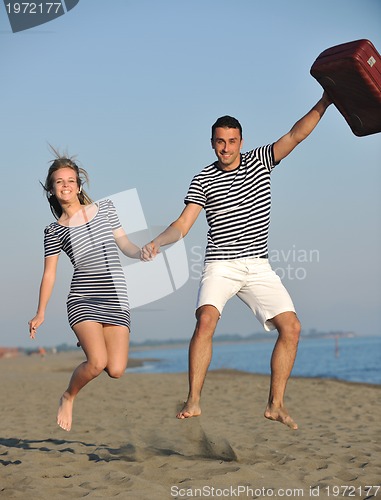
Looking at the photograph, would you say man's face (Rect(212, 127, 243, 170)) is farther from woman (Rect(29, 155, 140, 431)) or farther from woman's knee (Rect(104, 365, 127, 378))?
woman's knee (Rect(104, 365, 127, 378))

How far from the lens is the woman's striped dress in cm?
647

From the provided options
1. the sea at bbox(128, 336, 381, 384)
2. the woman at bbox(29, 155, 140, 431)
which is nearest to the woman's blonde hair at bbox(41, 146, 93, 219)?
the woman at bbox(29, 155, 140, 431)

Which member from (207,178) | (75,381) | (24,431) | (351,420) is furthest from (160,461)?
(351,420)

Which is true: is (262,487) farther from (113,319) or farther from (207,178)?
(207,178)

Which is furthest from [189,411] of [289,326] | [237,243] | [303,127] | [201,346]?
[303,127]

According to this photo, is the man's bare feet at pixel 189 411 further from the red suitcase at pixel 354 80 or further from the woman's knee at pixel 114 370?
the red suitcase at pixel 354 80

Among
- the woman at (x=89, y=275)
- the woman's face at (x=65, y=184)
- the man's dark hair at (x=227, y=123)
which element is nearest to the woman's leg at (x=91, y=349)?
the woman at (x=89, y=275)

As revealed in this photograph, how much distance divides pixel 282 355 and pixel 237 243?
1.06 metres

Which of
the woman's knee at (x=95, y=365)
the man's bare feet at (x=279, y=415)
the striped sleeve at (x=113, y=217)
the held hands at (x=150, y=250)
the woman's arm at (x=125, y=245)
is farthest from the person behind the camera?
the striped sleeve at (x=113, y=217)

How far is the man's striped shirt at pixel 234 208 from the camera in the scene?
6195 millimetres

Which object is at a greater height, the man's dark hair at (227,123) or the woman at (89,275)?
the man's dark hair at (227,123)

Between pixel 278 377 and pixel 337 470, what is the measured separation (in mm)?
1504

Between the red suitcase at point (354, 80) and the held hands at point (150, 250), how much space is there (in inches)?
76.3

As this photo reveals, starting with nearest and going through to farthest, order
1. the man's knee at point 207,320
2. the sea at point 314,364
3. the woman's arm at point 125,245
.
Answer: the man's knee at point 207,320 → the woman's arm at point 125,245 → the sea at point 314,364
